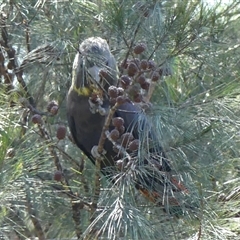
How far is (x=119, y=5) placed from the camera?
1.59 m

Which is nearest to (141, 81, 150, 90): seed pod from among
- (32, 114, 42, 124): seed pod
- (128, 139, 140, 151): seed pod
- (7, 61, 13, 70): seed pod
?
(128, 139, 140, 151): seed pod

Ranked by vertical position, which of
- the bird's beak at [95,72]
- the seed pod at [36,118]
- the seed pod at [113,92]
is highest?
the bird's beak at [95,72]

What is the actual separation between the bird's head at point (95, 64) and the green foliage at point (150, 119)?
37 millimetres

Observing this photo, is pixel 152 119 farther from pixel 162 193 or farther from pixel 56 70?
pixel 56 70

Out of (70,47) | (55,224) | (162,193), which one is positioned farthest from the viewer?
(55,224)

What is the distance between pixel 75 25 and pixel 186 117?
22.3 inches

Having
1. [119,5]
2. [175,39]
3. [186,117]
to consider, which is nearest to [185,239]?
[186,117]

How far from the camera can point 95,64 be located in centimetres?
152

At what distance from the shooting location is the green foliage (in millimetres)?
1321

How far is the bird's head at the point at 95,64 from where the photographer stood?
1.51m

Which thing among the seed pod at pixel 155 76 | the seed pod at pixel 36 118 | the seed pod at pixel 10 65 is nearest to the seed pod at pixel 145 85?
the seed pod at pixel 155 76

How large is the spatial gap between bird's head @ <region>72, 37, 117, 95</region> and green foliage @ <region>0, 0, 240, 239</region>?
0.12ft

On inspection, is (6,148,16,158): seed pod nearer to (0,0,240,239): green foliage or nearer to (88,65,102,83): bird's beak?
(0,0,240,239): green foliage

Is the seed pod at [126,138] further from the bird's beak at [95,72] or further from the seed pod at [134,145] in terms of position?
the bird's beak at [95,72]
